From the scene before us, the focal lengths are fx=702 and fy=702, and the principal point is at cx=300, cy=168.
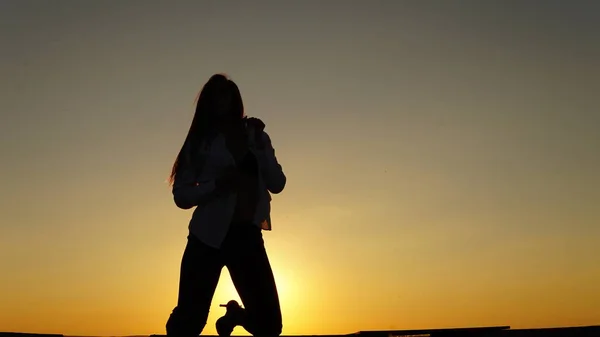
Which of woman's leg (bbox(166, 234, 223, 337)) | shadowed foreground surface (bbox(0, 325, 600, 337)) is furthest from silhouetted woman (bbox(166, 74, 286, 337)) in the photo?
shadowed foreground surface (bbox(0, 325, 600, 337))

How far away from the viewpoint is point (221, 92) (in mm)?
5832

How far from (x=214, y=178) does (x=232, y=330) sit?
1.35 m

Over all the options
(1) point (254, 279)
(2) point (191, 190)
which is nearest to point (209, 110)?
(2) point (191, 190)

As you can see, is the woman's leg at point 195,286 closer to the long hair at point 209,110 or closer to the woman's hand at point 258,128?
the long hair at point 209,110

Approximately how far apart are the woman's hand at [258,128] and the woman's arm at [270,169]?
12 mm

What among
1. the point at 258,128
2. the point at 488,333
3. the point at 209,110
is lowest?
the point at 488,333

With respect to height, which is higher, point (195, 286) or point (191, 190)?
point (191, 190)

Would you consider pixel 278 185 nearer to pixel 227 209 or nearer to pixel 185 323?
pixel 227 209

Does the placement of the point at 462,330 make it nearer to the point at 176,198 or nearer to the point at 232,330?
the point at 232,330

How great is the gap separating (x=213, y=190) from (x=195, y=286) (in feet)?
2.53

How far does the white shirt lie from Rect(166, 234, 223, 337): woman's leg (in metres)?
0.10

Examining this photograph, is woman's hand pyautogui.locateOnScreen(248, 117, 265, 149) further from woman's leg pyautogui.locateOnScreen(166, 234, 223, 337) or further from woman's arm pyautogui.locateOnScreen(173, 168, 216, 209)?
woman's leg pyautogui.locateOnScreen(166, 234, 223, 337)

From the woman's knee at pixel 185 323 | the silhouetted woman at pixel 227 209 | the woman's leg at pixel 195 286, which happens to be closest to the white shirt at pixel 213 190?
the silhouetted woman at pixel 227 209

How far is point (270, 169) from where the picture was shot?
223 inches
